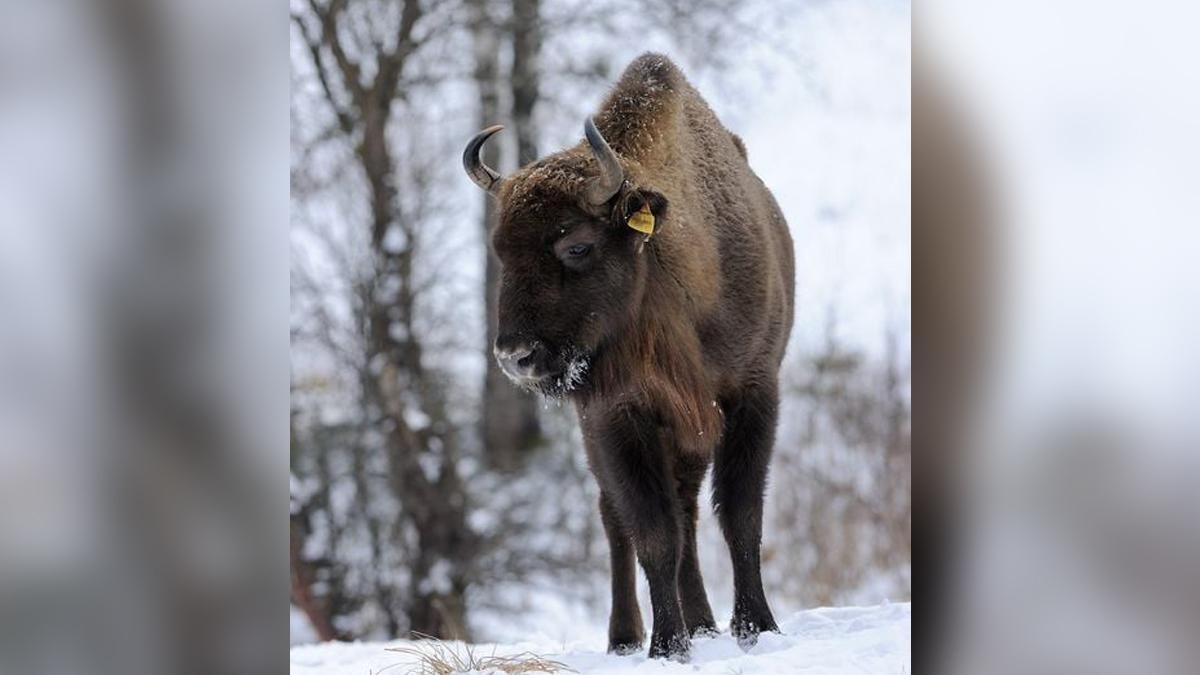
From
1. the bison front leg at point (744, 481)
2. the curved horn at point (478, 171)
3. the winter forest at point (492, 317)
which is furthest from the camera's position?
the winter forest at point (492, 317)

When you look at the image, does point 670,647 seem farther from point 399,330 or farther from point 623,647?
point 399,330

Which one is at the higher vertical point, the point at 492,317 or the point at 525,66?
the point at 525,66

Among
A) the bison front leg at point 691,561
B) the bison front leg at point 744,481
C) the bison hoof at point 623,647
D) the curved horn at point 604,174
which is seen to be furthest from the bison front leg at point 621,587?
the curved horn at point 604,174

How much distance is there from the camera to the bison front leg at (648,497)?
456 cm

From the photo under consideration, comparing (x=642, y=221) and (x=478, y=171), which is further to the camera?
(x=478, y=171)

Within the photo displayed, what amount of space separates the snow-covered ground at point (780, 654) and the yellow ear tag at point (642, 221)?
5.02 feet

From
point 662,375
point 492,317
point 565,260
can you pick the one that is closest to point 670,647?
point 662,375

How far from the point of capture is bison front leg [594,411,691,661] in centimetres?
456

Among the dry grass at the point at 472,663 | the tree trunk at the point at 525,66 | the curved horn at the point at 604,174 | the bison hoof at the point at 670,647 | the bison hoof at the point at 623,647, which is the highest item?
the tree trunk at the point at 525,66

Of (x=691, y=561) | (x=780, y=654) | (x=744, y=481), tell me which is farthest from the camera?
(x=691, y=561)

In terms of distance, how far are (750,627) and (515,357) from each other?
4.79 feet

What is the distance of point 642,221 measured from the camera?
169 inches

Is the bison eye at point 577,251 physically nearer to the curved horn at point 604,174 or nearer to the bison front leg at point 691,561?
the curved horn at point 604,174
